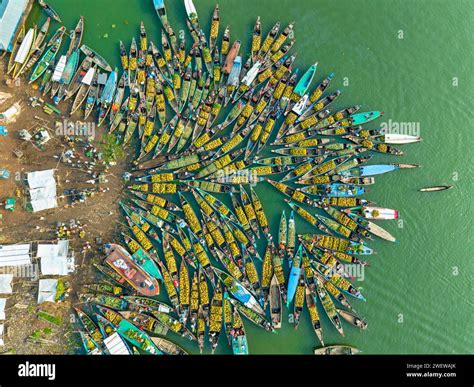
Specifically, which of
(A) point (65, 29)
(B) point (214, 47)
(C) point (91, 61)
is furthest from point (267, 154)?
(A) point (65, 29)

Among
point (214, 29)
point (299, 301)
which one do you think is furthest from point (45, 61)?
point (299, 301)

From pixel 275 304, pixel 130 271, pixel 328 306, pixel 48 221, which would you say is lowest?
pixel 328 306

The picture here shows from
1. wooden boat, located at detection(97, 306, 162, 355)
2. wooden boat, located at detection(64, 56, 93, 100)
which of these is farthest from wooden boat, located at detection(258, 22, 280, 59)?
wooden boat, located at detection(97, 306, 162, 355)

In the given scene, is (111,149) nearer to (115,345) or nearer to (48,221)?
(48,221)

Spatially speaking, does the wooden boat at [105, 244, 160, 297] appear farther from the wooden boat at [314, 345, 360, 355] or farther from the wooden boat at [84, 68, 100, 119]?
the wooden boat at [314, 345, 360, 355]

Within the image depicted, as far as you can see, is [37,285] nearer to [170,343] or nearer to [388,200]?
[170,343]

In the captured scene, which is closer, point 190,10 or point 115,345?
point 115,345

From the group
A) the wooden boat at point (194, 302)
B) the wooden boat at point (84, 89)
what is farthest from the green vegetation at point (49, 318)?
the wooden boat at point (84, 89)

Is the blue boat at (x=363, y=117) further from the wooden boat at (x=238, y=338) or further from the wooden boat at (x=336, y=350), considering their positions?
the wooden boat at (x=238, y=338)
